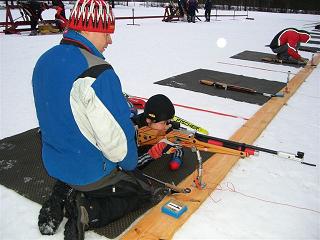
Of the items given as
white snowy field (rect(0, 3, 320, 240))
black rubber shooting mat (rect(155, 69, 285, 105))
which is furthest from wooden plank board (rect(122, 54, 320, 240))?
black rubber shooting mat (rect(155, 69, 285, 105))

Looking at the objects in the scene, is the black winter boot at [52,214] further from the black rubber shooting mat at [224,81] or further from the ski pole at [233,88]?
the ski pole at [233,88]

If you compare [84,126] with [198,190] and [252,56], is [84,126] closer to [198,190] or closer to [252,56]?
[198,190]

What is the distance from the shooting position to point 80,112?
7.34 feet

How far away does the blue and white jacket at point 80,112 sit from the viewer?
7.14ft

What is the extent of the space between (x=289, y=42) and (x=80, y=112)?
922 centimetres

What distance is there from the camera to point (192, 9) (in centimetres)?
2403

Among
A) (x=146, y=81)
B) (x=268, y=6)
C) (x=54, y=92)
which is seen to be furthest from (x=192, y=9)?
(x=268, y=6)

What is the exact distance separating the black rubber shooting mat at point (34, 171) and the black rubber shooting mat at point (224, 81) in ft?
9.17

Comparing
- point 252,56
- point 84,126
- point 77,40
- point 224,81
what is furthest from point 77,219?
point 252,56

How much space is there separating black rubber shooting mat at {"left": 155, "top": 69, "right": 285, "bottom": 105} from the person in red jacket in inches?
105

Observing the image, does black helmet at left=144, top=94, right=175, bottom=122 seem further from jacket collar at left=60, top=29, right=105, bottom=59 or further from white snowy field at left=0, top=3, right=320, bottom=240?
jacket collar at left=60, top=29, right=105, bottom=59

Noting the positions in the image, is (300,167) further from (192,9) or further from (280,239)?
(192,9)

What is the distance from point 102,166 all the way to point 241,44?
13.1 meters

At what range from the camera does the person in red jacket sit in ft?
32.6
